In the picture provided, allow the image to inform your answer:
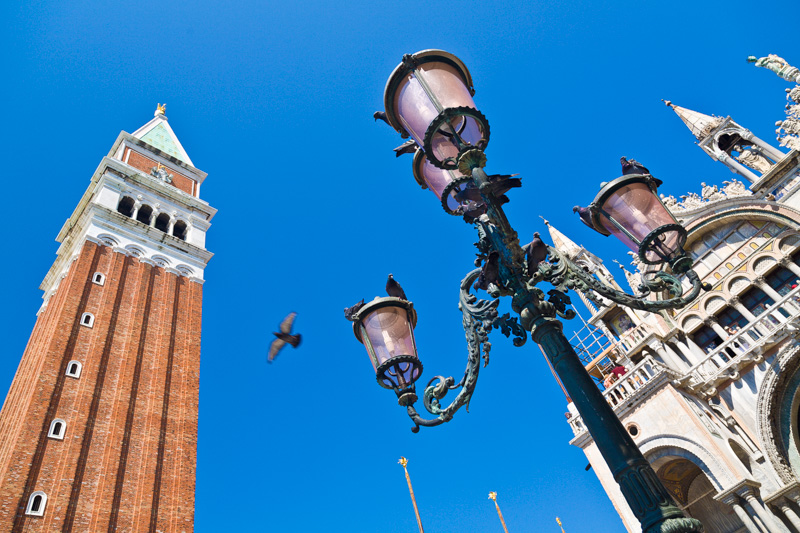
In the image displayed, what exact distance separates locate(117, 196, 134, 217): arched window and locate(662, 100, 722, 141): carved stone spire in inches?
1106

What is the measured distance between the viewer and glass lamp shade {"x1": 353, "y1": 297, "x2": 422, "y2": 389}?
5.48 m

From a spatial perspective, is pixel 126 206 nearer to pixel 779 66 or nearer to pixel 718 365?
pixel 718 365

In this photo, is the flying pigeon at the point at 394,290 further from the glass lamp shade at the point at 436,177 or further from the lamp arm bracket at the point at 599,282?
the lamp arm bracket at the point at 599,282

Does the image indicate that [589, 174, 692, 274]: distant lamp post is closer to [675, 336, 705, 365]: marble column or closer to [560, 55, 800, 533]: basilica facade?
[560, 55, 800, 533]: basilica facade

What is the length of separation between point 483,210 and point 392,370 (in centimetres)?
190

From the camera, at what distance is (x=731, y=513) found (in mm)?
12695

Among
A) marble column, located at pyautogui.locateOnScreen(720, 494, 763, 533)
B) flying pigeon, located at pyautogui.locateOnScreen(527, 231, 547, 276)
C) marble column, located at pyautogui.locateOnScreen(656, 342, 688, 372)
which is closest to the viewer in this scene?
flying pigeon, located at pyautogui.locateOnScreen(527, 231, 547, 276)

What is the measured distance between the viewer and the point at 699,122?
68.0 ft

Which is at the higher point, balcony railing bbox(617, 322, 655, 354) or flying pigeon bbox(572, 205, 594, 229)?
balcony railing bbox(617, 322, 655, 354)

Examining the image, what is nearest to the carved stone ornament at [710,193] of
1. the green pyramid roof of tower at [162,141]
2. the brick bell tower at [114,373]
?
the brick bell tower at [114,373]

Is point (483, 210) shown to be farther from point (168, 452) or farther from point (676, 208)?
point (168, 452)

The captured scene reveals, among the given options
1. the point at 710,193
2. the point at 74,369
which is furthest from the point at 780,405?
the point at 74,369

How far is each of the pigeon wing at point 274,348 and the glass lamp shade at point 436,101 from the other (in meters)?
9.00

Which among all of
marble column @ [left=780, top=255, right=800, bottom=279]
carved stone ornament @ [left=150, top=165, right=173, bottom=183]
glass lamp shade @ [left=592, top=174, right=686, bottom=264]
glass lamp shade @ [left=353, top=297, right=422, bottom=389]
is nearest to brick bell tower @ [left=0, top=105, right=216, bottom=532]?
carved stone ornament @ [left=150, top=165, right=173, bottom=183]
